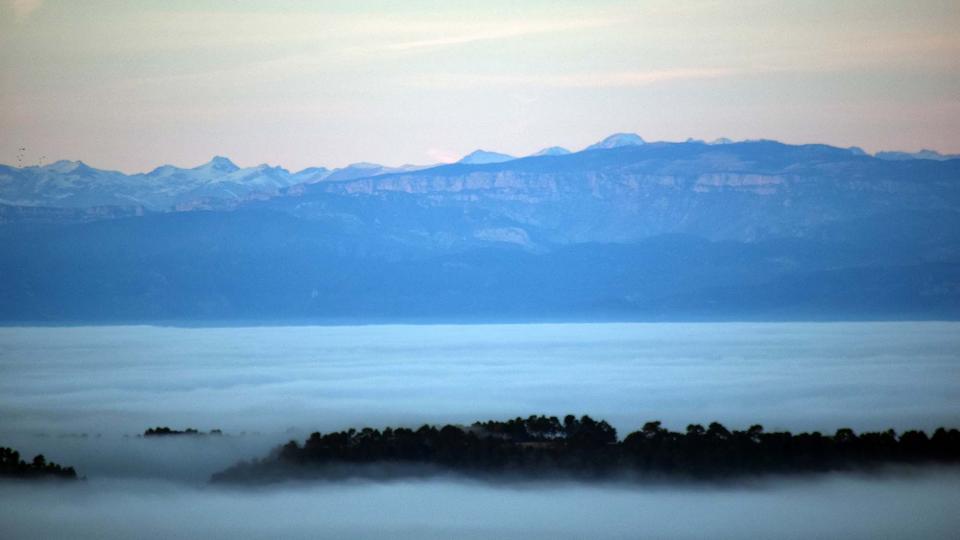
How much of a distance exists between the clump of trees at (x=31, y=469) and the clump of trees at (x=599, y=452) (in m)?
7.21

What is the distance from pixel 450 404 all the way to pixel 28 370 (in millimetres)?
77520

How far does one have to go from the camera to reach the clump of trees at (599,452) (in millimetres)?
58156

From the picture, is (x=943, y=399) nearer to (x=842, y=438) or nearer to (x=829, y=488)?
(x=842, y=438)

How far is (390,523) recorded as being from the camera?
54719 millimetres

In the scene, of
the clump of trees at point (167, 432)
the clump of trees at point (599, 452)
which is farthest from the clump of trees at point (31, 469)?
the clump of trees at point (167, 432)

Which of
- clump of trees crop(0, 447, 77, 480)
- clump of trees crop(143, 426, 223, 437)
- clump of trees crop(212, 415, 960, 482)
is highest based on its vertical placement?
clump of trees crop(143, 426, 223, 437)

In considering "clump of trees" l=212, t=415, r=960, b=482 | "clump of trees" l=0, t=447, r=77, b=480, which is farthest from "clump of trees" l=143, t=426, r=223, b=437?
"clump of trees" l=212, t=415, r=960, b=482

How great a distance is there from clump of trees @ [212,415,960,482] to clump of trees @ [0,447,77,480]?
7.21 m

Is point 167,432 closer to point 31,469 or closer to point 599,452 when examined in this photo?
A: point 31,469

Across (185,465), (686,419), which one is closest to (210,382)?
(686,419)

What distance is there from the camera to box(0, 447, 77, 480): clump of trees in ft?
212

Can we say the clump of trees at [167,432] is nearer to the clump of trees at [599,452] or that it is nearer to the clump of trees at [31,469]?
the clump of trees at [31,469]

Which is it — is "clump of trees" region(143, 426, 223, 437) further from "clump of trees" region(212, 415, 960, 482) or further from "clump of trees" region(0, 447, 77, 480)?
"clump of trees" region(212, 415, 960, 482)

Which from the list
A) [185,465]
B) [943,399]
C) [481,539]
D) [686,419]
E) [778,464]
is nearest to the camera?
[481,539]
